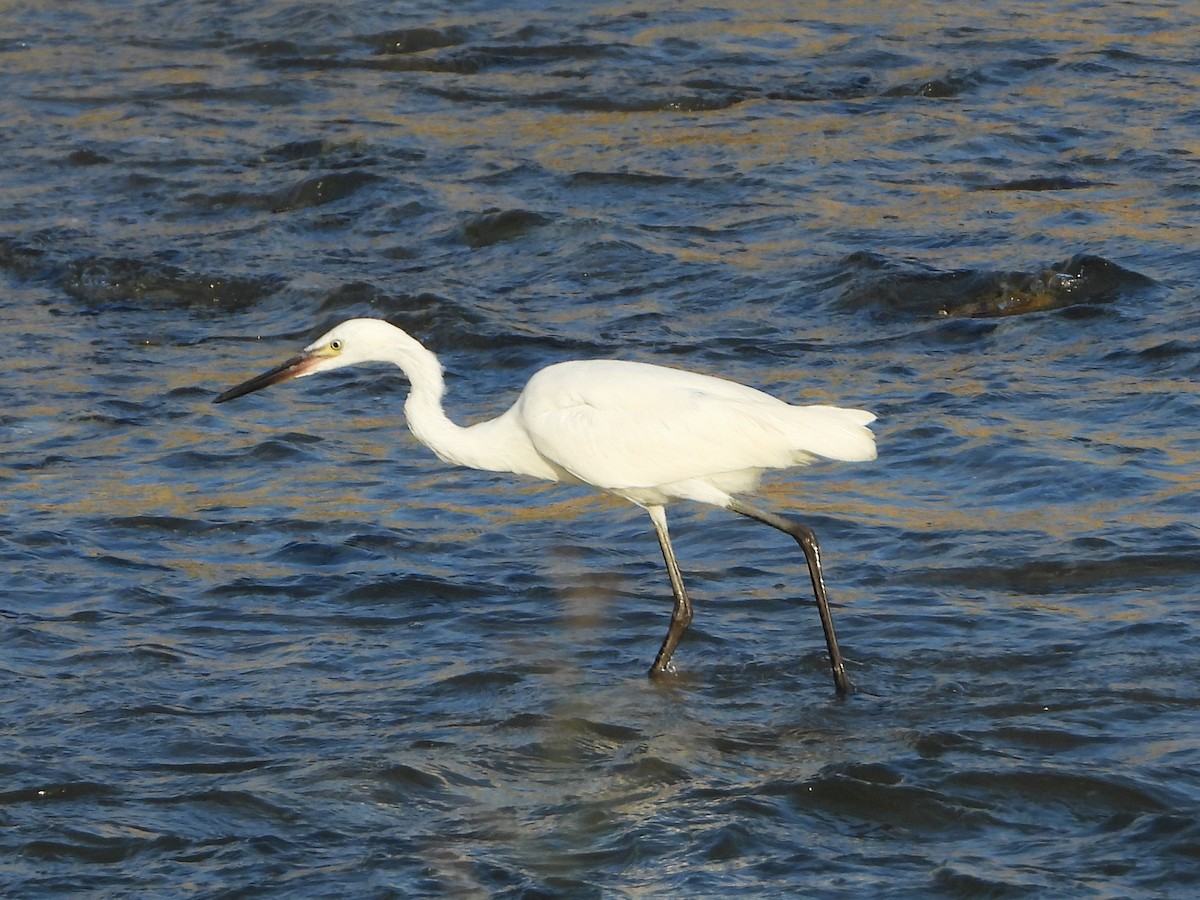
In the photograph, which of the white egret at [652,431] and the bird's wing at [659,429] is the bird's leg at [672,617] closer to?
the white egret at [652,431]

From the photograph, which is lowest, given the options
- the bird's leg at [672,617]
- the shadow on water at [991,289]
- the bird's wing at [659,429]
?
the bird's leg at [672,617]

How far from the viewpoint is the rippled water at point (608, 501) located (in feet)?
16.2

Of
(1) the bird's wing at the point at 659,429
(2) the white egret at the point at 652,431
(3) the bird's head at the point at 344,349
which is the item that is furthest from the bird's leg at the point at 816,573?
(3) the bird's head at the point at 344,349

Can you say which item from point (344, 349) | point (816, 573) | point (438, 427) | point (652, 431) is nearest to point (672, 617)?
point (816, 573)

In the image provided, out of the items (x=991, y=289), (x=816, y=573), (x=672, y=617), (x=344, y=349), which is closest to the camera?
(x=816, y=573)

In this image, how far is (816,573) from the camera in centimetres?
602

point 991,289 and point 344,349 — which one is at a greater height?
point 344,349

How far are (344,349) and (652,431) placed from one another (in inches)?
43.3

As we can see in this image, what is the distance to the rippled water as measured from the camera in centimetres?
495

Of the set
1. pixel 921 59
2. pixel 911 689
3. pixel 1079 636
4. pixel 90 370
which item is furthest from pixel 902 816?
pixel 921 59

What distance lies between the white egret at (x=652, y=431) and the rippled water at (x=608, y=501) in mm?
508

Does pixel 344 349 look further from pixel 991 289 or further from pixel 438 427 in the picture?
pixel 991 289

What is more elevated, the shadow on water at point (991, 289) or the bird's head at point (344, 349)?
the bird's head at point (344, 349)

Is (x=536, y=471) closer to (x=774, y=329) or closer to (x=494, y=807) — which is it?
(x=494, y=807)
